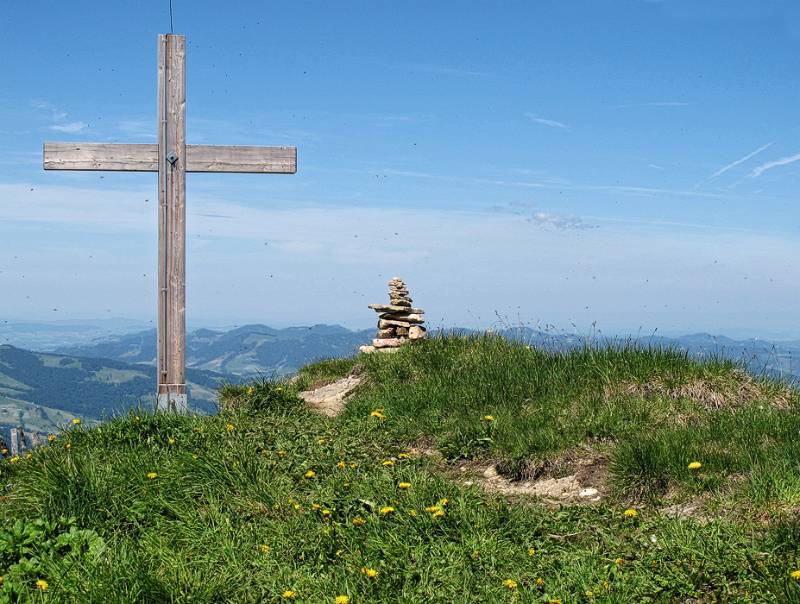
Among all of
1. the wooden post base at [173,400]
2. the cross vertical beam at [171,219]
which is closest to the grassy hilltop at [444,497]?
the wooden post base at [173,400]

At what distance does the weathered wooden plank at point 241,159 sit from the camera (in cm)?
1109

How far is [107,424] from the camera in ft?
27.8

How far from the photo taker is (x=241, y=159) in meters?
11.3

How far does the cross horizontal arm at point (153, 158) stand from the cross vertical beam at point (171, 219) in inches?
8.4

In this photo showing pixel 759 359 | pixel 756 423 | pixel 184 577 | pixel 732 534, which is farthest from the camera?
pixel 759 359

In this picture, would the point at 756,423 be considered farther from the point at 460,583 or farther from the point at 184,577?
the point at 184,577

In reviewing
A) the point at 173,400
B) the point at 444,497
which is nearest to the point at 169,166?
the point at 173,400

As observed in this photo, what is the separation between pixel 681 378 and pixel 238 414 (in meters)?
5.46

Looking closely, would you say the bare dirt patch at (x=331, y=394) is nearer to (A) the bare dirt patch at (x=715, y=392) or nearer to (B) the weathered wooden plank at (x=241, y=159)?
(B) the weathered wooden plank at (x=241, y=159)

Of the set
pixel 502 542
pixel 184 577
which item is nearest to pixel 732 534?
pixel 502 542

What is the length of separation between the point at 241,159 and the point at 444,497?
6785 mm

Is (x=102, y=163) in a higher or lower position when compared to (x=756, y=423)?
higher

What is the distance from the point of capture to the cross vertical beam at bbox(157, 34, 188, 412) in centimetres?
1088

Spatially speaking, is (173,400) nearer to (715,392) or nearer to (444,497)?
(444,497)
